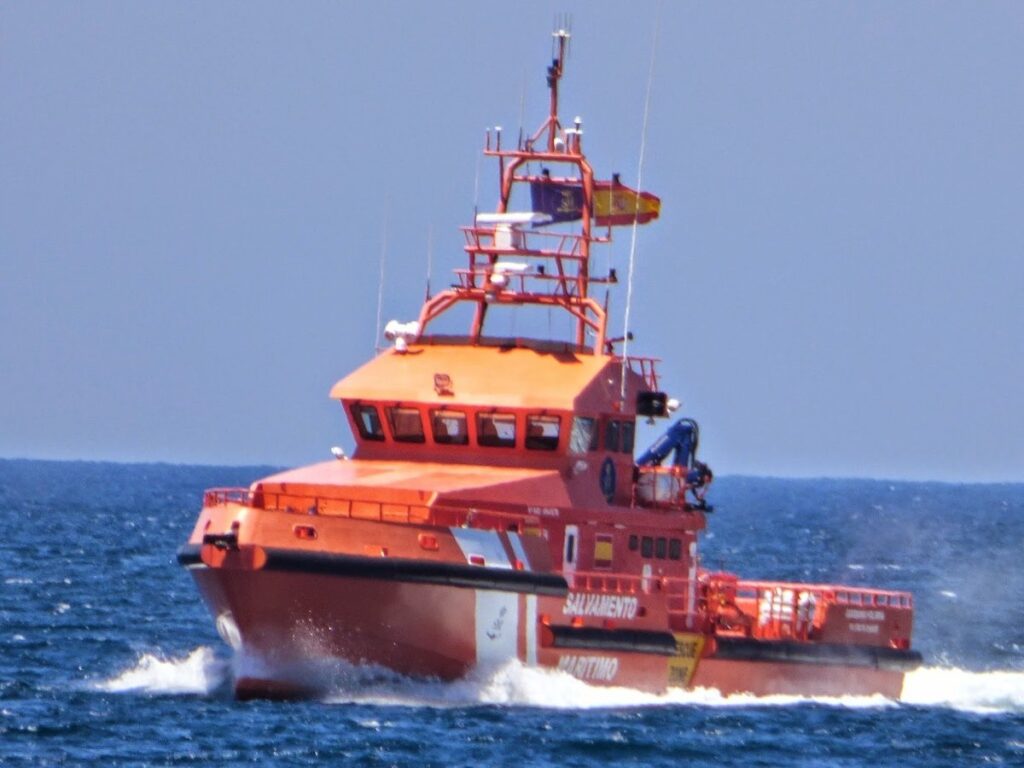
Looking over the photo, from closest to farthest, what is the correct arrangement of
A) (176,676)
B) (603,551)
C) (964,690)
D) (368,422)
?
(603,551), (368,422), (176,676), (964,690)

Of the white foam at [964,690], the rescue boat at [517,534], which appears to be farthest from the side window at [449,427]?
the white foam at [964,690]

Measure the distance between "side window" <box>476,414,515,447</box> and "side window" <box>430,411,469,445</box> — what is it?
164mm

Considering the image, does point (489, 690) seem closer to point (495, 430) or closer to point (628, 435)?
point (495, 430)

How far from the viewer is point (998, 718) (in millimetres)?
29938

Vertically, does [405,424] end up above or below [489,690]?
above

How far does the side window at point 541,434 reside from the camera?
28.1 m

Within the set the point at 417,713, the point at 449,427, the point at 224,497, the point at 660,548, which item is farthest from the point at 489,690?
the point at 224,497

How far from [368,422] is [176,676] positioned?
11.8 feet

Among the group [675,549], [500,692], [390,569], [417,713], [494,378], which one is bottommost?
[417,713]

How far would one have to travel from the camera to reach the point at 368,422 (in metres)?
28.9

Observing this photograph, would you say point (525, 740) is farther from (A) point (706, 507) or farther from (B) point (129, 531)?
(B) point (129, 531)

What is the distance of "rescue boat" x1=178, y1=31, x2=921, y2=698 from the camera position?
2625 centimetres

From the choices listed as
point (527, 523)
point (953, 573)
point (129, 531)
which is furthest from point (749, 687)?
point (129, 531)

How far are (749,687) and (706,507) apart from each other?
213cm
